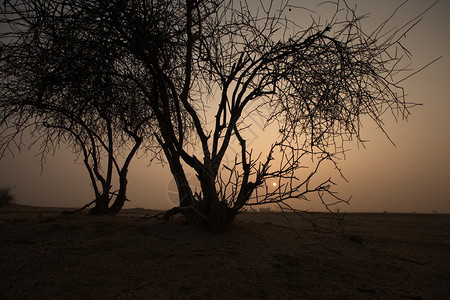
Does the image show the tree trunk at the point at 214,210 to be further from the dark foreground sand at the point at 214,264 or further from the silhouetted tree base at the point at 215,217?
the dark foreground sand at the point at 214,264

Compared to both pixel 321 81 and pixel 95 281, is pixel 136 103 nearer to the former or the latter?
pixel 321 81

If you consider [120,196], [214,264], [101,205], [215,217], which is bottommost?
[214,264]

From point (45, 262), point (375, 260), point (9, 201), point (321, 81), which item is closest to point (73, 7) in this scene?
point (45, 262)

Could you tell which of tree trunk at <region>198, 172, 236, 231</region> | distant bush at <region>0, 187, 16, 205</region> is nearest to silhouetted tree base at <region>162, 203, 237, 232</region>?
tree trunk at <region>198, 172, 236, 231</region>

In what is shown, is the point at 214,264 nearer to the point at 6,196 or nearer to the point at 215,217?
the point at 215,217

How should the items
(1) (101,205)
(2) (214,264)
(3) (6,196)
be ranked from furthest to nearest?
(3) (6,196), (1) (101,205), (2) (214,264)

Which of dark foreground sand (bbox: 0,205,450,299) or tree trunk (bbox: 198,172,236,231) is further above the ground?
tree trunk (bbox: 198,172,236,231)

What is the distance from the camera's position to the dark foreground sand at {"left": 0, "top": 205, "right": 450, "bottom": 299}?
2172mm

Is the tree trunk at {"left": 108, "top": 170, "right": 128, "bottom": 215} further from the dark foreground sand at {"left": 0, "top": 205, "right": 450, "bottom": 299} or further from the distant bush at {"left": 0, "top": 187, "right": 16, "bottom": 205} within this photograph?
the distant bush at {"left": 0, "top": 187, "right": 16, "bottom": 205}

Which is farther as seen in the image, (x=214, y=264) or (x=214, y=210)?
(x=214, y=210)

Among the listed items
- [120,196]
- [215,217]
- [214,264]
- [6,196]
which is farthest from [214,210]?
[6,196]

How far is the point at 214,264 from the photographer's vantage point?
8.81ft

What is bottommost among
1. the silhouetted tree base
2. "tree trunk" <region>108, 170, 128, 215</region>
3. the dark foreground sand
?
the dark foreground sand

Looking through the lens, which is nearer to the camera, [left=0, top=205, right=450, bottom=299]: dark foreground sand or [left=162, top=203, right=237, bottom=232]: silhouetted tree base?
[left=0, top=205, right=450, bottom=299]: dark foreground sand
